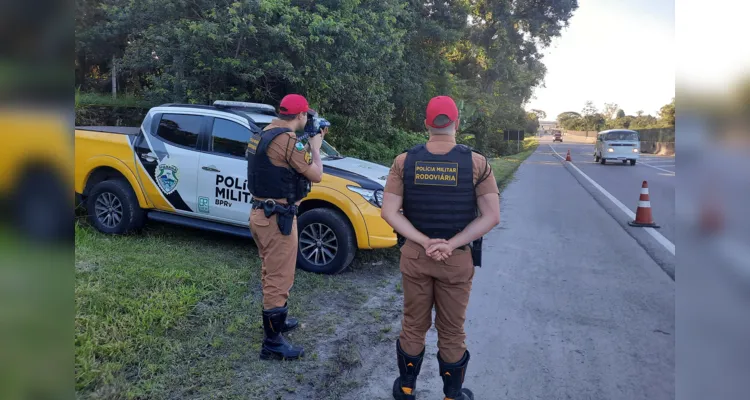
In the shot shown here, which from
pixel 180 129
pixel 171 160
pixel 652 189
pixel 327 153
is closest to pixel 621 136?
pixel 652 189

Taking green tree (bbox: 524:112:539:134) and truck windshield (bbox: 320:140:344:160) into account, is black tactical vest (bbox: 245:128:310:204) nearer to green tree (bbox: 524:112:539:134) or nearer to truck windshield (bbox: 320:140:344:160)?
truck windshield (bbox: 320:140:344:160)

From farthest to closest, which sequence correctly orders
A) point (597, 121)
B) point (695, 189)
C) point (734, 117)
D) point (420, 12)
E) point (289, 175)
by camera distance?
point (597, 121) < point (420, 12) < point (289, 175) < point (695, 189) < point (734, 117)

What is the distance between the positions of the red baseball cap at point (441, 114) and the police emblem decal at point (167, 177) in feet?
13.6

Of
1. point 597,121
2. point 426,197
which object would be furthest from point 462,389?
point 597,121

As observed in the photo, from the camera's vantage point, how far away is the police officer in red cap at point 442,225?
299cm

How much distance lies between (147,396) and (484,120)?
3234 cm

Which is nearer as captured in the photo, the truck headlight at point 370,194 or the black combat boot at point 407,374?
the black combat boot at point 407,374

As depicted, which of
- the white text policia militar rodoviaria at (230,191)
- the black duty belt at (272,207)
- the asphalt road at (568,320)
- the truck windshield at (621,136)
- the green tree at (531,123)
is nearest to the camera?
the asphalt road at (568,320)

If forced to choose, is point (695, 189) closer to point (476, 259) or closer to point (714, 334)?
point (714, 334)

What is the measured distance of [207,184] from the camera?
19.7 feet

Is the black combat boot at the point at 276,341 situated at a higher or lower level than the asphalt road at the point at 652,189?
lower

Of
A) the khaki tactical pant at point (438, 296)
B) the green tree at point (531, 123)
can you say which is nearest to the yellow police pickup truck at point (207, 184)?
the khaki tactical pant at point (438, 296)

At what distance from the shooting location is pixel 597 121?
6644cm

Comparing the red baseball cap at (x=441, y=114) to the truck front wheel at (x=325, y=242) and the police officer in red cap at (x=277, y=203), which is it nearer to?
the police officer in red cap at (x=277, y=203)
